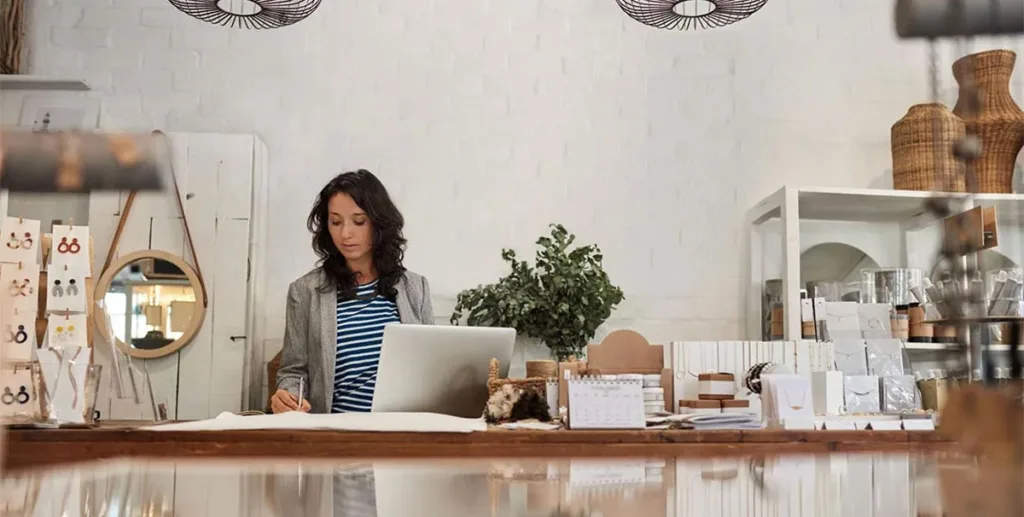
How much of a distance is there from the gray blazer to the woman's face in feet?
0.42

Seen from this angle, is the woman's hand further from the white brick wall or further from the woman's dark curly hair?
the white brick wall

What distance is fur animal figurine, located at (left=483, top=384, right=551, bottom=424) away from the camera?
2109 millimetres

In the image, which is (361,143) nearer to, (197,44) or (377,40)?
(377,40)

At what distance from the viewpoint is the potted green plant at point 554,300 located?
141 inches

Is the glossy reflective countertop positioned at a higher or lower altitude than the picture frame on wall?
lower

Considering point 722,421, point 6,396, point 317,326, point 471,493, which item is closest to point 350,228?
point 317,326

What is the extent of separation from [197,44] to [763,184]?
2.60 metres

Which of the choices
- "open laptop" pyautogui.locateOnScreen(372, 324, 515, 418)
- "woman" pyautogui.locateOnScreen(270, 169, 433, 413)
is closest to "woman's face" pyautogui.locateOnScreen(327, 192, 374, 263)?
"woman" pyautogui.locateOnScreen(270, 169, 433, 413)

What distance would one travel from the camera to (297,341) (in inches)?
128

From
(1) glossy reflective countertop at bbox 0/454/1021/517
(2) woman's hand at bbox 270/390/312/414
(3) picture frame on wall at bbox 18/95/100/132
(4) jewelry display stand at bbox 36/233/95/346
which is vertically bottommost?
(2) woman's hand at bbox 270/390/312/414

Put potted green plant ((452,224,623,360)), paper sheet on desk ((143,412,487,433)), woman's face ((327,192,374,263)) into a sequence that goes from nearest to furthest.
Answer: paper sheet on desk ((143,412,487,433)), woman's face ((327,192,374,263)), potted green plant ((452,224,623,360))

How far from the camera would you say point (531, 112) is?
420 cm

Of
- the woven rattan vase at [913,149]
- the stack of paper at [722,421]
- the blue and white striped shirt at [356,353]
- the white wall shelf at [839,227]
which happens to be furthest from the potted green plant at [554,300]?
the stack of paper at [722,421]

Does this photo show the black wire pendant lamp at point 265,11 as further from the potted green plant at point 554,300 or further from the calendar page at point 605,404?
the calendar page at point 605,404
